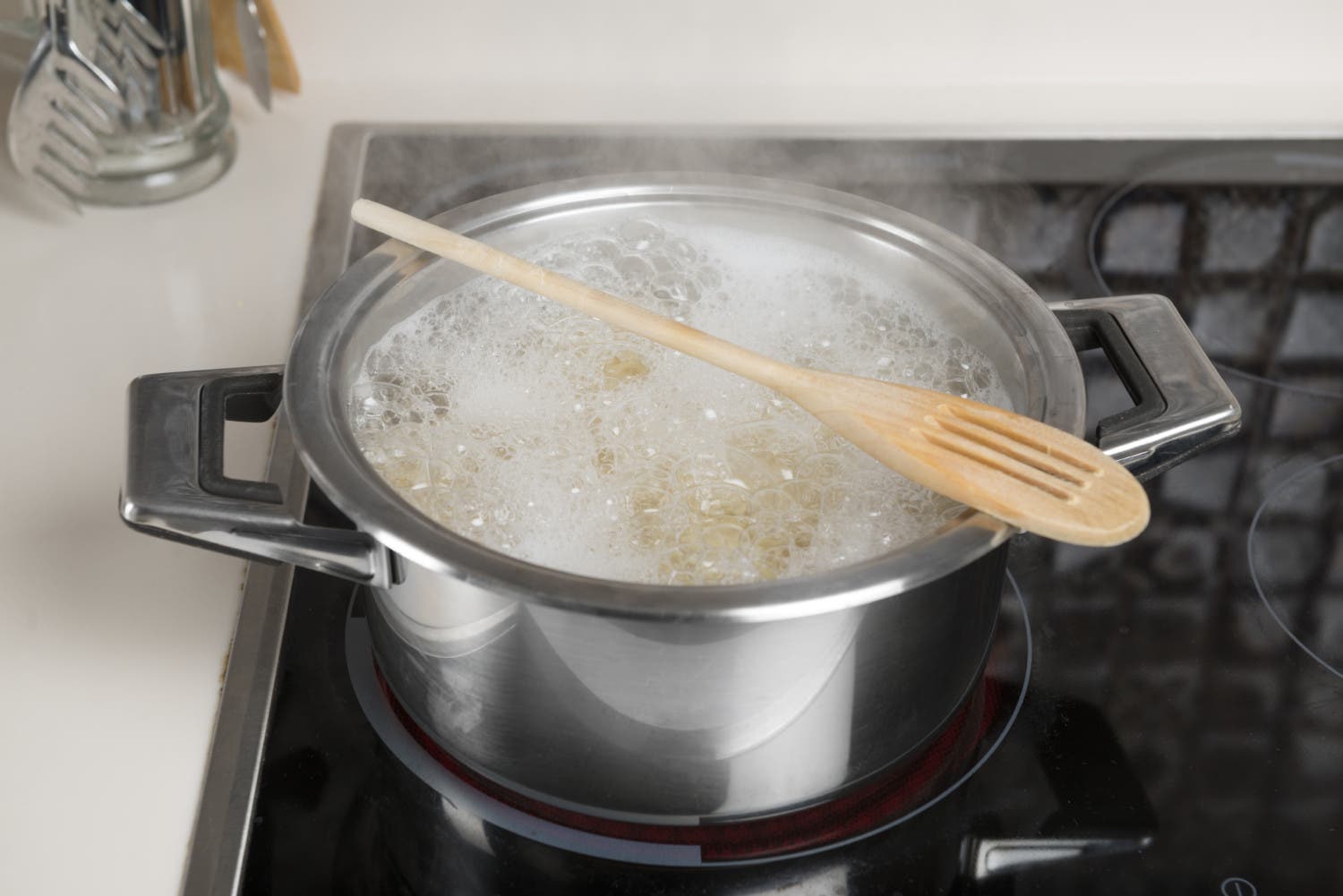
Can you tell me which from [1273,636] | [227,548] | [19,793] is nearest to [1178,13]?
[1273,636]

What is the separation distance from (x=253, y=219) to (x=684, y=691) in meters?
0.69

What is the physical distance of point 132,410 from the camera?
0.62 metres

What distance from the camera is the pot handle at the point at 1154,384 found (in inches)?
25.2

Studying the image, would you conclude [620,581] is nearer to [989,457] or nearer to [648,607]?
[648,607]

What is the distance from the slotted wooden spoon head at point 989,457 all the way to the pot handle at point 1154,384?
49 millimetres

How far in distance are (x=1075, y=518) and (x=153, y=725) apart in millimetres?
499

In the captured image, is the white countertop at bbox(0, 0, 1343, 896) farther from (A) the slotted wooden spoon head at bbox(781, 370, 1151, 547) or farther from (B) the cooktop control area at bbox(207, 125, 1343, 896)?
(A) the slotted wooden spoon head at bbox(781, 370, 1151, 547)

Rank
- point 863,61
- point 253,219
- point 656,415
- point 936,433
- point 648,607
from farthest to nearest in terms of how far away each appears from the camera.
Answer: point 863,61, point 253,219, point 656,415, point 936,433, point 648,607

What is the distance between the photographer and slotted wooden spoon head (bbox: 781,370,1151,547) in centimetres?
57

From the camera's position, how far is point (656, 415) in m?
0.74

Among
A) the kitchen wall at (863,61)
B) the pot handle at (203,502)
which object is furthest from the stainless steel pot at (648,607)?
the kitchen wall at (863,61)

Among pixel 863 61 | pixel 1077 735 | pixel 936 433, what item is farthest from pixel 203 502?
pixel 863 61

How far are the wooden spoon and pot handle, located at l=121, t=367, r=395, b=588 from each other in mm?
162

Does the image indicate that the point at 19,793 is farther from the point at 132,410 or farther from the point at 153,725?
the point at 132,410
